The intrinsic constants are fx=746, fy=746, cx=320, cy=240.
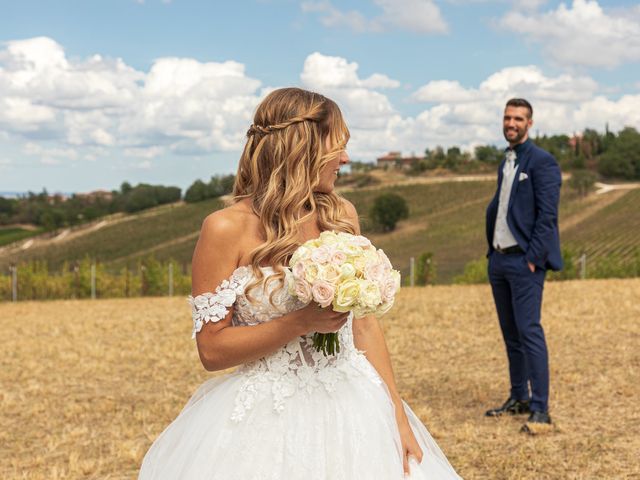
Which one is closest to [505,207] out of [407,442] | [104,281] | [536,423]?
[536,423]

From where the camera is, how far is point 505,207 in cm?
673

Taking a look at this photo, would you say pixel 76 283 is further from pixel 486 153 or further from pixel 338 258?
pixel 486 153

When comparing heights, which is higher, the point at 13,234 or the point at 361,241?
the point at 361,241

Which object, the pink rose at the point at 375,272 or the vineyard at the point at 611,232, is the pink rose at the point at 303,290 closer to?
the pink rose at the point at 375,272

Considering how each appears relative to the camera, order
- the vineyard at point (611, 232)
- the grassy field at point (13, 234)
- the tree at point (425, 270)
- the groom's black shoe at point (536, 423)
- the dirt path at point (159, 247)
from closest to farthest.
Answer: the groom's black shoe at point (536, 423) → the tree at point (425, 270) → the vineyard at point (611, 232) → the dirt path at point (159, 247) → the grassy field at point (13, 234)

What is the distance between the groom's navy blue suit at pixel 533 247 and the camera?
6.44 meters

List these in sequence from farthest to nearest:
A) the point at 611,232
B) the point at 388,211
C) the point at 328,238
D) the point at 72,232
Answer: the point at 72,232 → the point at 388,211 → the point at 611,232 → the point at 328,238

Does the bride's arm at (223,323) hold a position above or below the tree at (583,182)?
above

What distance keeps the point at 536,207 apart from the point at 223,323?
176 inches

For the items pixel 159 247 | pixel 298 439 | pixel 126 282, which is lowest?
pixel 159 247

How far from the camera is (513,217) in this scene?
6.57 m

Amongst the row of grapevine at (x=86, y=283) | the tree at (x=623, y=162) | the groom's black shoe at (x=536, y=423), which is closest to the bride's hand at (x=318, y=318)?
the groom's black shoe at (x=536, y=423)

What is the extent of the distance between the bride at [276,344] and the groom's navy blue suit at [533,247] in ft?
12.9

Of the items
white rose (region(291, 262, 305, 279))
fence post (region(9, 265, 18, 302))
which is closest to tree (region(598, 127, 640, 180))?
fence post (region(9, 265, 18, 302))
